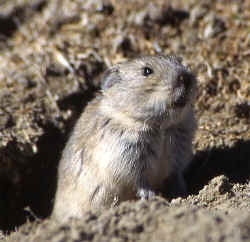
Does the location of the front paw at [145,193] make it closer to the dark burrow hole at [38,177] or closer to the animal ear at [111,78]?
the animal ear at [111,78]

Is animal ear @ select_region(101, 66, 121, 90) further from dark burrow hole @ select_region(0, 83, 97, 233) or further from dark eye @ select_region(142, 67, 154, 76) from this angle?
dark burrow hole @ select_region(0, 83, 97, 233)

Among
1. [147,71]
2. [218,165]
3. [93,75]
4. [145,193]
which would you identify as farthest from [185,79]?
[93,75]

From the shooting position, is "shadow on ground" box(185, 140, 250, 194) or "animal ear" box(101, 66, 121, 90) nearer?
"animal ear" box(101, 66, 121, 90)

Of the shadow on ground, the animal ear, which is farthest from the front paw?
the animal ear

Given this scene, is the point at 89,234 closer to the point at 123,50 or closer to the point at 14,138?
the point at 14,138

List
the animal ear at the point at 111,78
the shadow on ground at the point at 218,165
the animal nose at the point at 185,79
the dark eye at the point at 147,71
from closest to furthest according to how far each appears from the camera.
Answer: the animal nose at the point at 185,79 < the dark eye at the point at 147,71 < the animal ear at the point at 111,78 < the shadow on ground at the point at 218,165

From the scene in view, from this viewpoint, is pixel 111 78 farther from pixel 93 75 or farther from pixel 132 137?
pixel 93 75

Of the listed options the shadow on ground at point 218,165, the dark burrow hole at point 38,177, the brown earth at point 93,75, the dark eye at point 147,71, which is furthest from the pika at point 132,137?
the dark burrow hole at point 38,177

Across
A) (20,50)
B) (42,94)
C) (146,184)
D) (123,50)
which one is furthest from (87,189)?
(20,50)
